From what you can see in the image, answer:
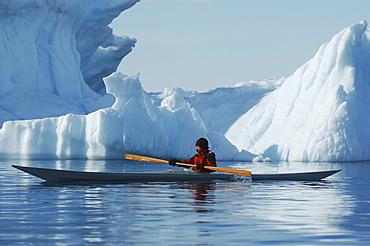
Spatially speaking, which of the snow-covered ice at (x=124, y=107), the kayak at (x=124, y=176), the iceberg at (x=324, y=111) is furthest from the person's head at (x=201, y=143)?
the iceberg at (x=324, y=111)

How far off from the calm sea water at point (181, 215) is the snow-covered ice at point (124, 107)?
558 inches

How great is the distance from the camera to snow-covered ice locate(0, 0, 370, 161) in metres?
26.7

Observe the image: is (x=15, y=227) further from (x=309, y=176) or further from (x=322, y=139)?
(x=322, y=139)

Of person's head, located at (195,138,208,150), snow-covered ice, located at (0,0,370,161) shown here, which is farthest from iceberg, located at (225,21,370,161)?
person's head, located at (195,138,208,150)

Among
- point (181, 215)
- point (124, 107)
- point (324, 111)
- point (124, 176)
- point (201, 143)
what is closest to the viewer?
point (181, 215)

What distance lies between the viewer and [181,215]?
315 inches

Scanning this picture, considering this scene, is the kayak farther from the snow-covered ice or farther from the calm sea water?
the snow-covered ice

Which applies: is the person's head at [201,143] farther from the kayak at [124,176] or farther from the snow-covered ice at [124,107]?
the snow-covered ice at [124,107]

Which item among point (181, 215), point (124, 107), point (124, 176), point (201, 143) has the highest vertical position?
point (124, 107)

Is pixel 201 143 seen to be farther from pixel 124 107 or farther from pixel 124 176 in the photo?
pixel 124 107

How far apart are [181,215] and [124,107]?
67.7 feet

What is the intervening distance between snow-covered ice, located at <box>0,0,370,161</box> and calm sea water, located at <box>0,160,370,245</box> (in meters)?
14.2

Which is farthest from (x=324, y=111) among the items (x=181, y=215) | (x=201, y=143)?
(x=181, y=215)

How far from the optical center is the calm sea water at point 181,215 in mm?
6262
